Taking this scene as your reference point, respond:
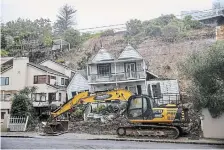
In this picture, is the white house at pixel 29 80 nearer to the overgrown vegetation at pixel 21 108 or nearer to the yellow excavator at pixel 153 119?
the overgrown vegetation at pixel 21 108

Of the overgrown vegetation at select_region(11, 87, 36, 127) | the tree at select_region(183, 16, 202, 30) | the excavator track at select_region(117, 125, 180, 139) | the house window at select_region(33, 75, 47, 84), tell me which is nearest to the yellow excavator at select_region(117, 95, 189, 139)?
the excavator track at select_region(117, 125, 180, 139)

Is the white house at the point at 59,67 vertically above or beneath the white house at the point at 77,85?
above

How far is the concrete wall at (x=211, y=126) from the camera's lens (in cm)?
1688

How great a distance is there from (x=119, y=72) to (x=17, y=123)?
1357cm

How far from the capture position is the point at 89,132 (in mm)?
22656

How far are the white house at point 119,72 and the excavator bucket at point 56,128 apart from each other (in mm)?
11232

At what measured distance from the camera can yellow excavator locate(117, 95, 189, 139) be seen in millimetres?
17906

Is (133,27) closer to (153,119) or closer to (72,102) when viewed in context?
(72,102)

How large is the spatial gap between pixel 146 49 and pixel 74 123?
2594cm

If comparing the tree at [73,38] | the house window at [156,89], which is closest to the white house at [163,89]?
the house window at [156,89]

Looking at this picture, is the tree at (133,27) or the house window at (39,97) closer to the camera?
the house window at (39,97)

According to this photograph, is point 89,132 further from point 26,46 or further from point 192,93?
point 26,46

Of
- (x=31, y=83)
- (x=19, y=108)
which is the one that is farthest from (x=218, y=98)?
(x=31, y=83)

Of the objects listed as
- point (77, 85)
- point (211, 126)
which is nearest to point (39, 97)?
point (77, 85)
